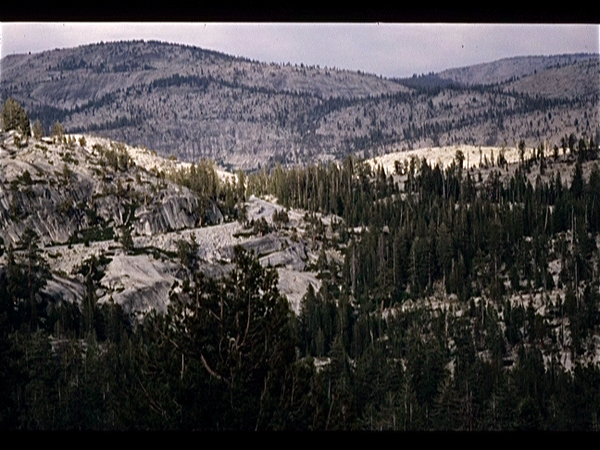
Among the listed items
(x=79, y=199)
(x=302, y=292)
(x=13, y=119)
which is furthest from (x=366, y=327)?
(x=13, y=119)

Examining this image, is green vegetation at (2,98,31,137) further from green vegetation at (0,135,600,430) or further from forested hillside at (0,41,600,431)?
green vegetation at (0,135,600,430)

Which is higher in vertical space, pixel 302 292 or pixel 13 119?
pixel 13 119

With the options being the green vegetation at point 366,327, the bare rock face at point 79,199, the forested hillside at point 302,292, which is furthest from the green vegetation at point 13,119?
the green vegetation at point 366,327

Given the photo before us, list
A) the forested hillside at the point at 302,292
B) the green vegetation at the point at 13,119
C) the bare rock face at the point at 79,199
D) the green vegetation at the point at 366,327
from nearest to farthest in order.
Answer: the green vegetation at the point at 366,327
the forested hillside at the point at 302,292
the bare rock face at the point at 79,199
the green vegetation at the point at 13,119

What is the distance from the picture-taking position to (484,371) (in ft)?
181

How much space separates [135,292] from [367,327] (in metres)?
21.6

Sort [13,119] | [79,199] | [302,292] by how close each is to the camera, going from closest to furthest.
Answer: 1. [302,292]
2. [79,199]
3. [13,119]

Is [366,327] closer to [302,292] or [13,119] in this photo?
[302,292]

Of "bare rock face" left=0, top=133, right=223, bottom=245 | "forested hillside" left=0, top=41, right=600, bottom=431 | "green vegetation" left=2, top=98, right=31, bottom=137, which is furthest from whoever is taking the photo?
"green vegetation" left=2, top=98, right=31, bottom=137

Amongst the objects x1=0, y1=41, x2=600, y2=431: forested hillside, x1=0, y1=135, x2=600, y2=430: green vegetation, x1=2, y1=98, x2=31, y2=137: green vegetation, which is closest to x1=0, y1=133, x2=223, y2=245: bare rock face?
x1=0, y1=41, x2=600, y2=431: forested hillside

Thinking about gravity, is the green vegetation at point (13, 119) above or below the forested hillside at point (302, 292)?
above

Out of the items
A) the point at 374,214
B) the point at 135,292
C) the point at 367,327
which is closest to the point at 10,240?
the point at 135,292

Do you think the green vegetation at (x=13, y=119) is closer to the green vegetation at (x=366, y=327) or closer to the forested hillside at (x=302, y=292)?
the forested hillside at (x=302, y=292)
